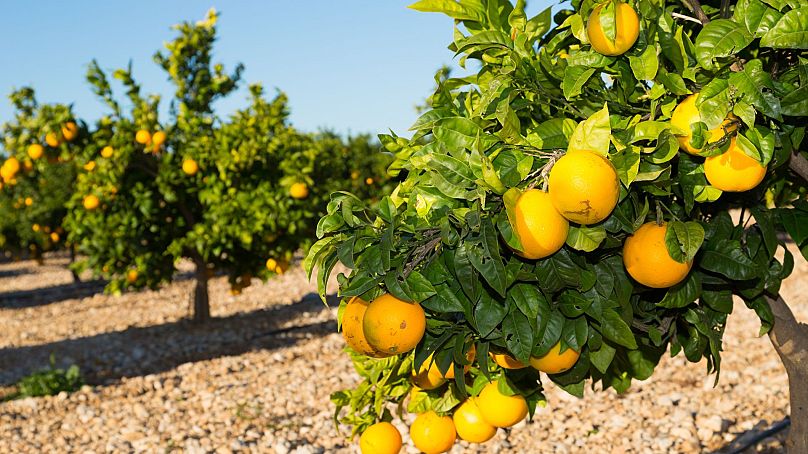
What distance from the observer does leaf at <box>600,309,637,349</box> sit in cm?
144

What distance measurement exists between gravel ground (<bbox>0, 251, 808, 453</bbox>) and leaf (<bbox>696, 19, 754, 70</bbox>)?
2924 mm

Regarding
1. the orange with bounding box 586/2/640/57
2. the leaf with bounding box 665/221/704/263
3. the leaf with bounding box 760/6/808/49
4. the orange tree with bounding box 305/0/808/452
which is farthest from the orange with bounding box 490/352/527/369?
the leaf with bounding box 760/6/808/49

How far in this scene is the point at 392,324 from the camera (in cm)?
128

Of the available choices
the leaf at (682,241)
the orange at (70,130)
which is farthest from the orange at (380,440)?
the orange at (70,130)

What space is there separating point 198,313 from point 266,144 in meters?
3.15

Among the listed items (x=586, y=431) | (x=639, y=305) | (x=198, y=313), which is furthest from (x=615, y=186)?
(x=198, y=313)

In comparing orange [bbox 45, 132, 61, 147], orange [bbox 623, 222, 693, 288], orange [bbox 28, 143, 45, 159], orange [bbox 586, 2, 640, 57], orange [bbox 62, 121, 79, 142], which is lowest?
orange [bbox 623, 222, 693, 288]

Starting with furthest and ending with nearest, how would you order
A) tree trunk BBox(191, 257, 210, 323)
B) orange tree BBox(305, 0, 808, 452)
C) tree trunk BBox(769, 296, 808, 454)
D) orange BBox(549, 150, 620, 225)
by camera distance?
tree trunk BBox(191, 257, 210, 323) < tree trunk BBox(769, 296, 808, 454) < orange tree BBox(305, 0, 808, 452) < orange BBox(549, 150, 620, 225)

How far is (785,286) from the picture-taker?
32.4 feet

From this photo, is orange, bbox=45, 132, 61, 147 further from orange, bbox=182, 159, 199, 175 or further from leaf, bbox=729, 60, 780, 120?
leaf, bbox=729, 60, 780, 120

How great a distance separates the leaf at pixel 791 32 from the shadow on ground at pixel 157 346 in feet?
21.3

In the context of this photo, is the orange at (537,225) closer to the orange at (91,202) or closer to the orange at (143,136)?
the orange at (143,136)

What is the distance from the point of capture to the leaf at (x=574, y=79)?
1.32m

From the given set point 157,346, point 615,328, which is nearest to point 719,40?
point 615,328
